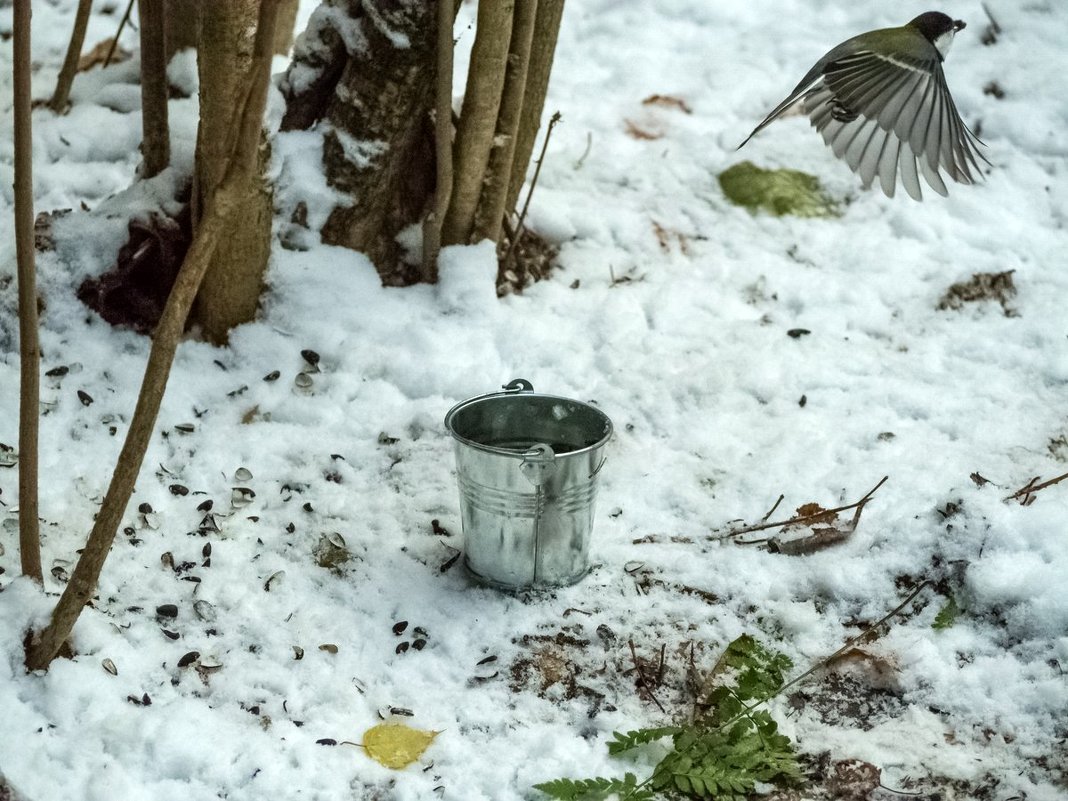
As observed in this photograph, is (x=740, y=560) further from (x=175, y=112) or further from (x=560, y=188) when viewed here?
(x=175, y=112)

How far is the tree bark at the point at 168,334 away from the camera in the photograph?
169 centimetres

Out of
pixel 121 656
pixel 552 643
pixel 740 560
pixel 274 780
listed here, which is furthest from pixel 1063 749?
pixel 121 656

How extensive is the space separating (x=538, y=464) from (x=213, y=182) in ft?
2.89

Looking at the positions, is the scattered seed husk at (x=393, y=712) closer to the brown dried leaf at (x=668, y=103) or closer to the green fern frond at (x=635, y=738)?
the green fern frond at (x=635, y=738)

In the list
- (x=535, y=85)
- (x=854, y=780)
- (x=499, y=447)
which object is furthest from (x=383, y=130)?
(x=854, y=780)

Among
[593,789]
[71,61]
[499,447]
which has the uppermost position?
[71,61]

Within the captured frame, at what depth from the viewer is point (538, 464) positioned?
85.7 inches

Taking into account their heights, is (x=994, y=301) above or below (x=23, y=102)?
below

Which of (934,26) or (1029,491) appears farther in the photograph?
(1029,491)

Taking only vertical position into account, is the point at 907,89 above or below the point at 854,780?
above

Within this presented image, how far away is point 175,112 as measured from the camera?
309cm

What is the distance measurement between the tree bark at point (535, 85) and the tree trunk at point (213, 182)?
0.79 meters

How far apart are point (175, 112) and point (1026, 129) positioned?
9.67 feet

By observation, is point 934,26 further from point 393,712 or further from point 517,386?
point 393,712
